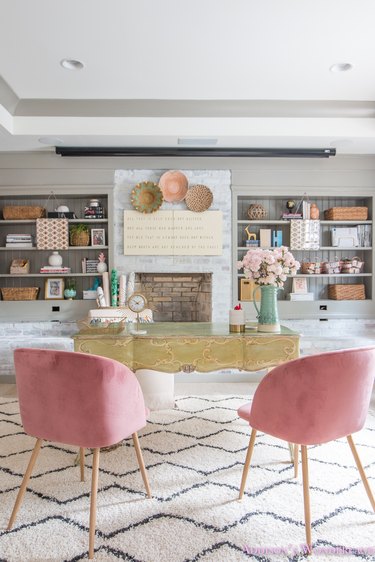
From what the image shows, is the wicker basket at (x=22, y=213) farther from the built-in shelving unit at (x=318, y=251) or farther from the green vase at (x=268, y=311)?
the green vase at (x=268, y=311)

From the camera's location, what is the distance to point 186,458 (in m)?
2.92

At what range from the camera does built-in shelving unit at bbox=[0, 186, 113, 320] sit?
5.61m

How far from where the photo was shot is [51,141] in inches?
198

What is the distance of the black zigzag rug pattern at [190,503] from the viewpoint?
1.95m

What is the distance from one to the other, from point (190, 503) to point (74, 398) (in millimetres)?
820

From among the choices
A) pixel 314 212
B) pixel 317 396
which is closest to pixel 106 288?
pixel 314 212

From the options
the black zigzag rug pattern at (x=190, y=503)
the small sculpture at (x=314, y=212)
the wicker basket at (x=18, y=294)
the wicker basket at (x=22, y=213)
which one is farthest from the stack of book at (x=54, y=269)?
the small sculpture at (x=314, y=212)

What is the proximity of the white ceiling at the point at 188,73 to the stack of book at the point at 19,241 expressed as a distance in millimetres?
1033

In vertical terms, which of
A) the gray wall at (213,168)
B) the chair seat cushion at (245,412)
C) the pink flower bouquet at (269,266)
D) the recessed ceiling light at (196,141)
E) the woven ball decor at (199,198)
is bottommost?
the chair seat cushion at (245,412)

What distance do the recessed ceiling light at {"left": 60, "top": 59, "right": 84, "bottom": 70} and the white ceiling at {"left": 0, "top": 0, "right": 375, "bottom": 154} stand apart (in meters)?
0.05

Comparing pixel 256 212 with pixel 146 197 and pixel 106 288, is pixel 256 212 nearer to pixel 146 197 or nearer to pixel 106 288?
pixel 146 197

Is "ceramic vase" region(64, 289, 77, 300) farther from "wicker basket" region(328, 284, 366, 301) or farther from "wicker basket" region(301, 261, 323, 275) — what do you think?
"wicker basket" region(328, 284, 366, 301)

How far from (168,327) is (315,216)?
3195 millimetres

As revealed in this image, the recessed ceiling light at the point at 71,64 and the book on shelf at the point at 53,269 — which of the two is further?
the book on shelf at the point at 53,269
